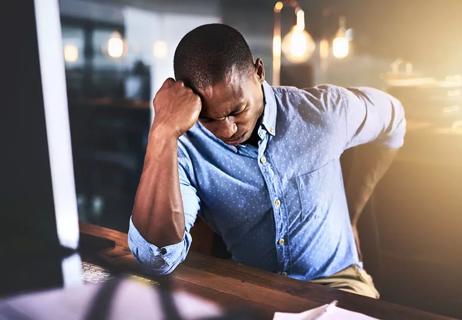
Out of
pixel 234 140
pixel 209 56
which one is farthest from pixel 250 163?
pixel 209 56

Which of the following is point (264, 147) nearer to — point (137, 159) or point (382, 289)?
point (382, 289)

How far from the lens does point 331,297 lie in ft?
3.67

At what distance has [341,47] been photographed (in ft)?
7.13

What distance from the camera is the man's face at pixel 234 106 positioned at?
49.5 inches

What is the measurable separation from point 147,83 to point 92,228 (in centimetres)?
294

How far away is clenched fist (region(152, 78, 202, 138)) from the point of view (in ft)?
4.11

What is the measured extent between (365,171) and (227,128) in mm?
582

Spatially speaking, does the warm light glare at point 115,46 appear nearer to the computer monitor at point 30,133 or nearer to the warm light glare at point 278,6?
the computer monitor at point 30,133

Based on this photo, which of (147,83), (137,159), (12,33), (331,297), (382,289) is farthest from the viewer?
(147,83)

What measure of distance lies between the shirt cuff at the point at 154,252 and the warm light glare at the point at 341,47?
1119mm

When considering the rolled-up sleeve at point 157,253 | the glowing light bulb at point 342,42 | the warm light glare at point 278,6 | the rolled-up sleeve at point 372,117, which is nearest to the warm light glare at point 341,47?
the glowing light bulb at point 342,42

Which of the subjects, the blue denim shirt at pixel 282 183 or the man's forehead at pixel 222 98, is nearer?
the man's forehead at pixel 222 98

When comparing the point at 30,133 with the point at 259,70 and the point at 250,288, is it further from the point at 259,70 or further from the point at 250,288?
the point at 250,288

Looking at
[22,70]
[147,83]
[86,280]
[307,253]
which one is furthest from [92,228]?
[147,83]
